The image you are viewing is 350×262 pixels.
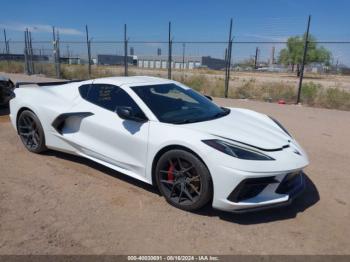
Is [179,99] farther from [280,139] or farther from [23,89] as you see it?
[23,89]

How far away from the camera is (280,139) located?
4.00 metres

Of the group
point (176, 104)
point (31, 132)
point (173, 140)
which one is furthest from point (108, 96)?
point (31, 132)

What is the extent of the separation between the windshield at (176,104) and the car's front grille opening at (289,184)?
1180 mm

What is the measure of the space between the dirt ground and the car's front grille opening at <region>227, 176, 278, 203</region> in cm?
32

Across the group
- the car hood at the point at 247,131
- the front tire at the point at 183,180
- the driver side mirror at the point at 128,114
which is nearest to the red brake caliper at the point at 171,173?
Result: the front tire at the point at 183,180

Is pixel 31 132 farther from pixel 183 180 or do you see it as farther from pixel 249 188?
pixel 249 188

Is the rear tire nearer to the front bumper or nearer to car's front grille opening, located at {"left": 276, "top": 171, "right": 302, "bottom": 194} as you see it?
the front bumper

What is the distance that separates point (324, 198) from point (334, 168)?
1242 millimetres

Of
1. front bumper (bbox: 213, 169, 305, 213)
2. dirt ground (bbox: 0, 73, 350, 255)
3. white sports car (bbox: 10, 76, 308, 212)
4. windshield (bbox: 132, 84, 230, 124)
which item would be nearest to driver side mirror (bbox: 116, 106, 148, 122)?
white sports car (bbox: 10, 76, 308, 212)

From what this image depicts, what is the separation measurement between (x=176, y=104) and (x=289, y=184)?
167cm

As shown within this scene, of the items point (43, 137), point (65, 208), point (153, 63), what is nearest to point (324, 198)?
point (65, 208)

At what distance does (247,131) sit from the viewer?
157 inches

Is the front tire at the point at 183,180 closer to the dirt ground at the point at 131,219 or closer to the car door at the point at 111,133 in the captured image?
the dirt ground at the point at 131,219

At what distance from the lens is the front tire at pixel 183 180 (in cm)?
353
